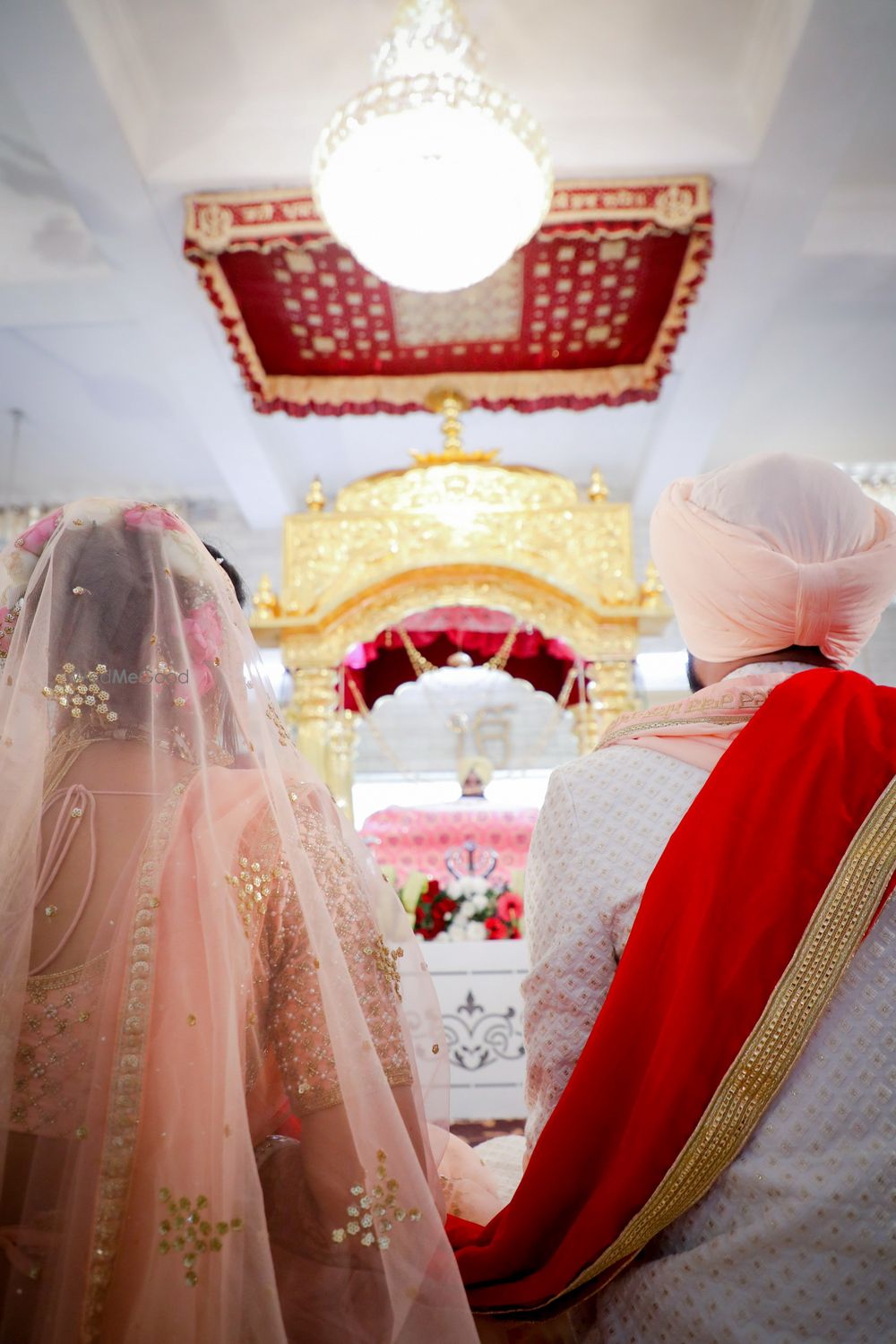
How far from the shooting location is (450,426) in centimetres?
363

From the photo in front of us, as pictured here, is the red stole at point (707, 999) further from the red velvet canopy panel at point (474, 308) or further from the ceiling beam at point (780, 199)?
the red velvet canopy panel at point (474, 308)

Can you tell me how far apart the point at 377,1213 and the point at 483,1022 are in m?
1.80

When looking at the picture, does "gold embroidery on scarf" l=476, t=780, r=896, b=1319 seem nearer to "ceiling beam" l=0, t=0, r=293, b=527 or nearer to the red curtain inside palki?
"ceiling beam" l=0, t=0, r=293, b=527

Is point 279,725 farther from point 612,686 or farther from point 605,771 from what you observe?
point 612,686

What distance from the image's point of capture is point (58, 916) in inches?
34.5

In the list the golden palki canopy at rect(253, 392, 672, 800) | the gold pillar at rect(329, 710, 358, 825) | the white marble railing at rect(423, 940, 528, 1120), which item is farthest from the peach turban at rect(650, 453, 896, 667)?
the gold pillar at rect(329, 710, 358, 825)

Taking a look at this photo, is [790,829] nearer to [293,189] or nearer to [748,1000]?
[748,1000]

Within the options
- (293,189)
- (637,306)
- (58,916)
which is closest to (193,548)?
(58,916)

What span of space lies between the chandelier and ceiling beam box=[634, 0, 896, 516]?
2.51ft

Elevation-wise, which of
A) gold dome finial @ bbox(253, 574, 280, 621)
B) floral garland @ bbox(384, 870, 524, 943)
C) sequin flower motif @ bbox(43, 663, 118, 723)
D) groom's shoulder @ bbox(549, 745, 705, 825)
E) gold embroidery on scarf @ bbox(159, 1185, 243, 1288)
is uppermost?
gold dome finial @ bbox(253, 574, 280, 621)

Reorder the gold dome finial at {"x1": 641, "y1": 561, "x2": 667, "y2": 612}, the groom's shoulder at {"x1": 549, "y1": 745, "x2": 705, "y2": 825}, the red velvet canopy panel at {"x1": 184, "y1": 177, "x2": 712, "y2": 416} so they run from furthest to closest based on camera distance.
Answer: the gold dome finial at {"x1": 641, "y1": 561, "x2": 667, "y2": 612} → the red velvet canopy panel at {"x1": 184, "y1": 177, "x2": 712, "y2": 416} → the groom's shoulder at {"x1": 549, "y1": 745, "x2": 705, "y2": 825}

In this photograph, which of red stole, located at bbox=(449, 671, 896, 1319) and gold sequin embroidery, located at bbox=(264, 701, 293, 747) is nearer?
red stole, located at bbox=(449, 671, 896, 1319)

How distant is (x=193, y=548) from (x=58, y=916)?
45 cm

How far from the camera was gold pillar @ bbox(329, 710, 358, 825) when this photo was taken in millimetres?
3486
